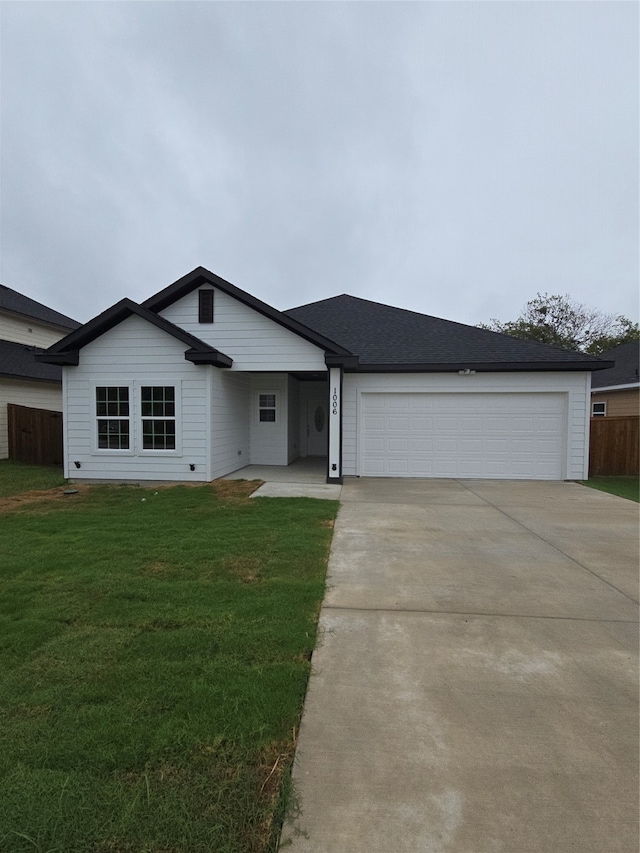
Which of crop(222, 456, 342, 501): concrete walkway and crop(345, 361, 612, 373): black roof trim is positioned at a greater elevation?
crop(345, 361, 612, 373): black roof trim

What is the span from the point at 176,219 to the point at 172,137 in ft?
18.0

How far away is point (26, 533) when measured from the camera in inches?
243

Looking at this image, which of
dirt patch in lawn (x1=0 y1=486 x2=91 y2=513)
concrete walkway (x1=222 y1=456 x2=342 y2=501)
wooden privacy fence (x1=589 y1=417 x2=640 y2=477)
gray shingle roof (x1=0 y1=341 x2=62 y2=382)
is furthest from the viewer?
gray shingle roof (x1=0 y1=341 x2=62 y2=382)

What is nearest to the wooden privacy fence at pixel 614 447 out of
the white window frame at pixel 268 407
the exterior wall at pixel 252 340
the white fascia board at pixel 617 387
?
the white fascia board at pixel 617 387

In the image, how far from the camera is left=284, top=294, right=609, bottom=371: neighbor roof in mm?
11398

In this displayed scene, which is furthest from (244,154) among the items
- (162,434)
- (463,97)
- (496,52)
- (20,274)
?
(20,274)

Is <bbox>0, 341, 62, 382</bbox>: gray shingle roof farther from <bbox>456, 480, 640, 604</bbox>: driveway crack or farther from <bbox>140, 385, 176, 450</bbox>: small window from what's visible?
<bbox>456, 480, 640, 604</bbox>: driveway crack

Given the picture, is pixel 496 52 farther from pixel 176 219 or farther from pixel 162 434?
pixel 176 219

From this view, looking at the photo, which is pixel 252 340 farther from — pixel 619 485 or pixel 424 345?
pixel 619 485

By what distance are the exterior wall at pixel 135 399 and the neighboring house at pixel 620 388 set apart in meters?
16.1

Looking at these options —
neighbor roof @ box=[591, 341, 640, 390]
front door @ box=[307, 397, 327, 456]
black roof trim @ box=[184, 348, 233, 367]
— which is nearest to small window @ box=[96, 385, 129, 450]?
black roof trim @ box=[184, 348, 233, 367]

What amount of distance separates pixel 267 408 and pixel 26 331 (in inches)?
513

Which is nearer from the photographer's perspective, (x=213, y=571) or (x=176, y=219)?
(x=213, y=571)

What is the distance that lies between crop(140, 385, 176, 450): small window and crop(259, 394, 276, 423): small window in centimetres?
369
